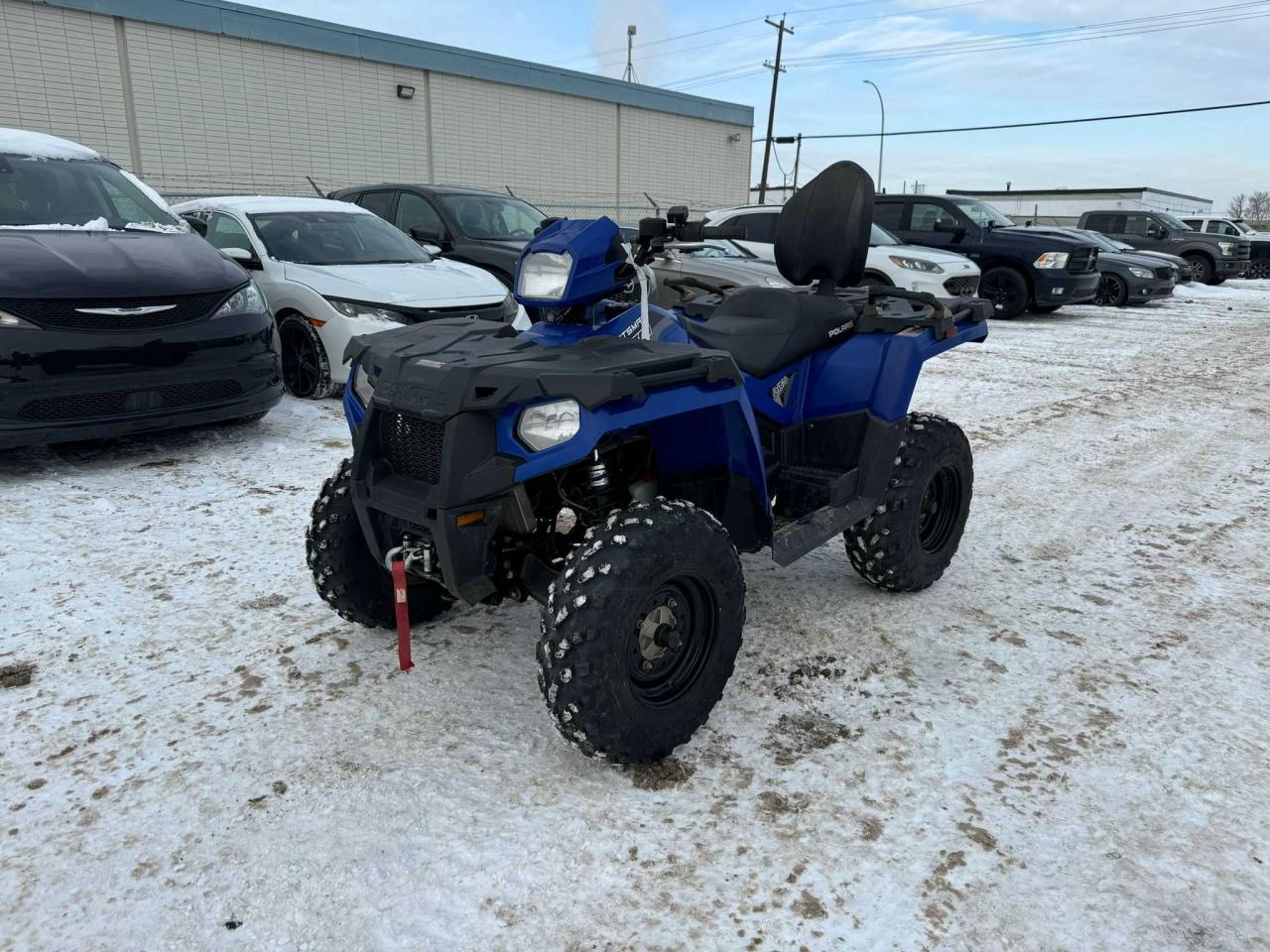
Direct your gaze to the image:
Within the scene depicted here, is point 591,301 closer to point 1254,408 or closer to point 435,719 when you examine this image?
point 435,719

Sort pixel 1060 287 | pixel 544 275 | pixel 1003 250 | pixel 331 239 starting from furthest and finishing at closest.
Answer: pixel 1003 250, pixel 1060 287, pixel 331 239, pixel 544 275

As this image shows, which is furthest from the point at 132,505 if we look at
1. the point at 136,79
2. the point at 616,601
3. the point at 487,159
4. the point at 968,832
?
the point at 487,159

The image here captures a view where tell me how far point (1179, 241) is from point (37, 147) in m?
23.7

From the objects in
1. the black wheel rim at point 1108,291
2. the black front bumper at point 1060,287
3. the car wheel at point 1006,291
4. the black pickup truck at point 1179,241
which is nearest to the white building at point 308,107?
the black pickup truck at point 1179,241

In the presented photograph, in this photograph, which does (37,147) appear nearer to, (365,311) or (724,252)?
(365,311)

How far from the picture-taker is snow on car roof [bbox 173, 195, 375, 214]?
23.2 ft

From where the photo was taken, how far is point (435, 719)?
2555 mm

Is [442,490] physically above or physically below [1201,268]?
above

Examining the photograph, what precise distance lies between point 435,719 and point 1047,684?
1.88m

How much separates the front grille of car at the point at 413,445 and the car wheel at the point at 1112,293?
52.1 ft

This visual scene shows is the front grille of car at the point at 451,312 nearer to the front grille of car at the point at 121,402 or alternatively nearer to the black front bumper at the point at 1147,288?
the front grille of car at the point at 121,402

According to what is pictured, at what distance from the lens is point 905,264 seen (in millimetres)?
11094

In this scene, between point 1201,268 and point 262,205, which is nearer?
point 262,205

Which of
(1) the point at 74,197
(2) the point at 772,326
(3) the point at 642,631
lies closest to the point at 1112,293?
(2) the point at 772,326
